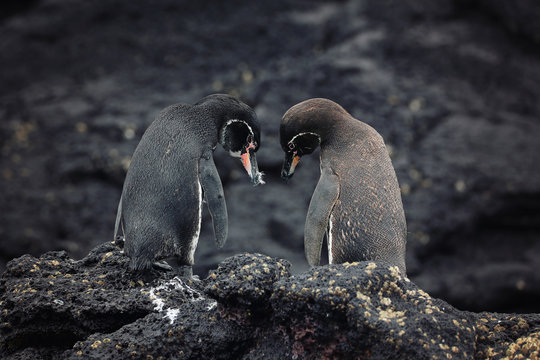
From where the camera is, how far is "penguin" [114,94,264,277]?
360cm

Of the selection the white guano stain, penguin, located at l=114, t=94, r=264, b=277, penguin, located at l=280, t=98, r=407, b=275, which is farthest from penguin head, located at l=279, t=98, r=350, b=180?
the white guano stain

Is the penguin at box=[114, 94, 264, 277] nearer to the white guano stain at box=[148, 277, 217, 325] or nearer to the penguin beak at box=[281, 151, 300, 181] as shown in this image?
the white guano stain at box=[148, 277, 217, 325]

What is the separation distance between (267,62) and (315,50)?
→ 27.8 inches

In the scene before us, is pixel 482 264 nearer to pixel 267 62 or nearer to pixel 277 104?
pixel 277 104

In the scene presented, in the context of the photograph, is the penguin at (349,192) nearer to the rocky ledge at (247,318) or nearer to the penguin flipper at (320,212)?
the penguin flipper at (320,212)

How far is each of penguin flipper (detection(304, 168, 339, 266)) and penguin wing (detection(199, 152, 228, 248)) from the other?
1.88ft

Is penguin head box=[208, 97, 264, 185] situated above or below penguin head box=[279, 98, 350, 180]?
below

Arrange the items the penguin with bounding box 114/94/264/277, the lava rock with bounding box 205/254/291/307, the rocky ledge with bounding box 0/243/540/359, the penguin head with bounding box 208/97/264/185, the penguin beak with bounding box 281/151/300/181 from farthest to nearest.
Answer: the penguin beak with bounding box 281/151/300/181
the penguin head with bounding box 208/97/264/185
the penguin with bounding box 114/94/264/277
the lava rock with bounding box 205/254/291/307
the rocky ledge with bounding box 0/243/540/359

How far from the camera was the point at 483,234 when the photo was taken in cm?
817

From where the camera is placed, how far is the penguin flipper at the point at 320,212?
11.9 feet

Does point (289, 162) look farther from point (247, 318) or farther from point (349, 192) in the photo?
point (247, 318)

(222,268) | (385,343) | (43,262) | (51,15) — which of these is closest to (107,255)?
(43,262)

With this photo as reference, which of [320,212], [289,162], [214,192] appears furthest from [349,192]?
[214,192]

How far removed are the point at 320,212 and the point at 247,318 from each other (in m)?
0.96
